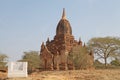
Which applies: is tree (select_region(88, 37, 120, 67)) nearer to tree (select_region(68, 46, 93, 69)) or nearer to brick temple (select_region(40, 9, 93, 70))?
tree (select_region(68, 46, 93, 69))

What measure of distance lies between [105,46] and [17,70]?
22.0 m

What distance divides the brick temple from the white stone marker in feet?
67.9

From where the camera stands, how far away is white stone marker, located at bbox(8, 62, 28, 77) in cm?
2336

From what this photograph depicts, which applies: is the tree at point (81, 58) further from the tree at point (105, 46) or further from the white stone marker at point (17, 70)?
the white stone marker at point (17, 70)

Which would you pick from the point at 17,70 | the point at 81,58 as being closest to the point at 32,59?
the point at 81,58

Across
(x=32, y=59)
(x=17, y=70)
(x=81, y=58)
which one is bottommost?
(x=17, y=70)

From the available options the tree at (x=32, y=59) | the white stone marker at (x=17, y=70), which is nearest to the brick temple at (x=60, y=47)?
the tree at (x=32, y=59)

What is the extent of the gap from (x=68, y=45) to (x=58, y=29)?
5293 mm

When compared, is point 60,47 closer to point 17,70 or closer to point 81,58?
point 81,58

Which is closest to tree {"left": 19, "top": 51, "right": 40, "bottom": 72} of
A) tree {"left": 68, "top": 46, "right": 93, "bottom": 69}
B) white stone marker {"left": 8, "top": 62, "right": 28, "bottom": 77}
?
tree {"left": 68, "top": 46, "right": 93, "bottom": 69}

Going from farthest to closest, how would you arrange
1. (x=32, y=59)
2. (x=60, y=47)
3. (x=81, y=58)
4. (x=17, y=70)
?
(x=60, y=47) < (x=32, y=59) < (x=81, y=58) < (x=17, y=70)

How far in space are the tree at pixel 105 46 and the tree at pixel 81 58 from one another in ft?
5.06

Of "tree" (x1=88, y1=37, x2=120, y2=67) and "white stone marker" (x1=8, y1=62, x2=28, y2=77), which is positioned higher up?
"tree" (x1=88, y1=37, x2=120, y2=67)

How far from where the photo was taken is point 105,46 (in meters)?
42.5
